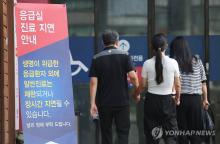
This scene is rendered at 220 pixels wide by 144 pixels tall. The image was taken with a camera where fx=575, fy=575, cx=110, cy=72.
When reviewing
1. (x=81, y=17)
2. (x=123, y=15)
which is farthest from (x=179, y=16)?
(x=81, y=17)

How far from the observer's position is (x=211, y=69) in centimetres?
957

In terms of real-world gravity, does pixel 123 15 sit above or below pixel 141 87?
above

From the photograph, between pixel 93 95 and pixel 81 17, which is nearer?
pixel 93 95

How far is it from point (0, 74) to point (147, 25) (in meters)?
3.29

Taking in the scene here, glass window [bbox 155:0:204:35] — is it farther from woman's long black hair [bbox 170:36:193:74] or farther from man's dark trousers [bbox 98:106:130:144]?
man's dark trousers [bbox 98:106:130:144]

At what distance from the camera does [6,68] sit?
23.4 ft

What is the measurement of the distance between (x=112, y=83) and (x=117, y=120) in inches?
19.3

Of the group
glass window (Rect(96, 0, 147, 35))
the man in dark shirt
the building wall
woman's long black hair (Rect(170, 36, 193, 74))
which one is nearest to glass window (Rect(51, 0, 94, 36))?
glass window (Rect(96, 0, 147, 35))

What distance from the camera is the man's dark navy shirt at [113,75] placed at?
24.2 ft

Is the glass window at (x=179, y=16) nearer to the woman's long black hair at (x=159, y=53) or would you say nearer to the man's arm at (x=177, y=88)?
the woman's long black hair at (x=159, y=53)

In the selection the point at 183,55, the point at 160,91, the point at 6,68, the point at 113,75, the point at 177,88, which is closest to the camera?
the point at 6,68

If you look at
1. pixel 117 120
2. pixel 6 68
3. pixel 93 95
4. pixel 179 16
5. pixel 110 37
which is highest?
pixel 179 16

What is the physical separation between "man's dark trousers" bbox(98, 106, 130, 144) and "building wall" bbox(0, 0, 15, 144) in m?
1.19

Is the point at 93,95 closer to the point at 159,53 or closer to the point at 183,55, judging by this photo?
the point at 159,53
